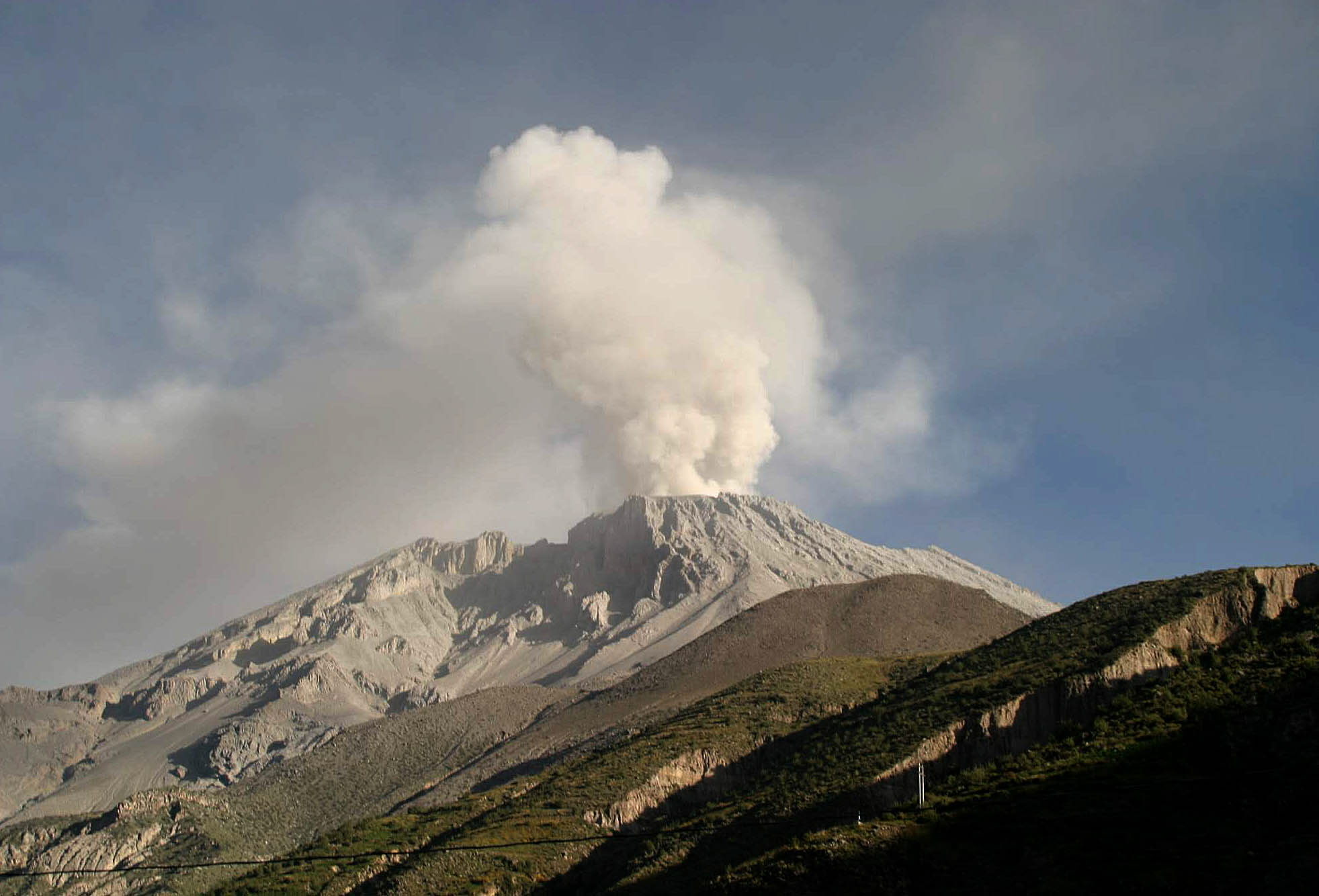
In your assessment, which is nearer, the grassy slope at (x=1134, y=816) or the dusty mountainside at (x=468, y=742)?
the grassy slope at (x=1134, y=816)

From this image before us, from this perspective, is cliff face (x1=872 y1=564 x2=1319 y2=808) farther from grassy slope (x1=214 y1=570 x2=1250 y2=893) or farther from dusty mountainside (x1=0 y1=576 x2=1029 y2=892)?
dusty mountainside (x1=0 y1=576 x2=1029 y2=892)

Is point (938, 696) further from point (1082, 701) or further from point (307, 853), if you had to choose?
point (307, 853)

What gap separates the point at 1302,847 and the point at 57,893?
369 feet

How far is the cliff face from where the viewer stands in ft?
158

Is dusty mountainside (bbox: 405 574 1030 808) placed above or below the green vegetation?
above

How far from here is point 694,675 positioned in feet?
416

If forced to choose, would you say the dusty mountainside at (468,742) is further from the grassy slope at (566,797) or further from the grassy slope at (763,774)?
the grassy slope at (763,774)

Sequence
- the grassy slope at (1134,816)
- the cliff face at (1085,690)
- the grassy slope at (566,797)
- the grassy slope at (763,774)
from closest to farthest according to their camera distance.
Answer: the grassy slope at (1134,816)
the cliff face at (1085,690)
the grassy slope at (763,774)
the grassy slope at (566,797)

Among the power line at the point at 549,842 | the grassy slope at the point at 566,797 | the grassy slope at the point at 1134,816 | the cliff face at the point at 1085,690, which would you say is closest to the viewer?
the grassy slope at the point at 1134,816

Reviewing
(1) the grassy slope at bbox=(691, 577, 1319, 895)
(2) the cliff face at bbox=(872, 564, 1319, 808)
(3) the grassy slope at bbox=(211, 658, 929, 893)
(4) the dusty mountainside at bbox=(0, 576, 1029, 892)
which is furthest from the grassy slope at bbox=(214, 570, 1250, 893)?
(4) the dusty mountainside at bbox=(0, 576, 1029, 892)

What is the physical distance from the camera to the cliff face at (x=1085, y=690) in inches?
1896

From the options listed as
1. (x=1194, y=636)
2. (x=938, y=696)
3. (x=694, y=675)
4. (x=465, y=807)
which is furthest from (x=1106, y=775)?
(x=694, y=675)

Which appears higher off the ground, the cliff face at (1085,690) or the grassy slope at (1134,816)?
the cliff face at (1085,690)

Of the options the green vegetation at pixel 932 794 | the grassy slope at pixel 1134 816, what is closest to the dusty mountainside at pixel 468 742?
the green vegetation at pixel 932 794
